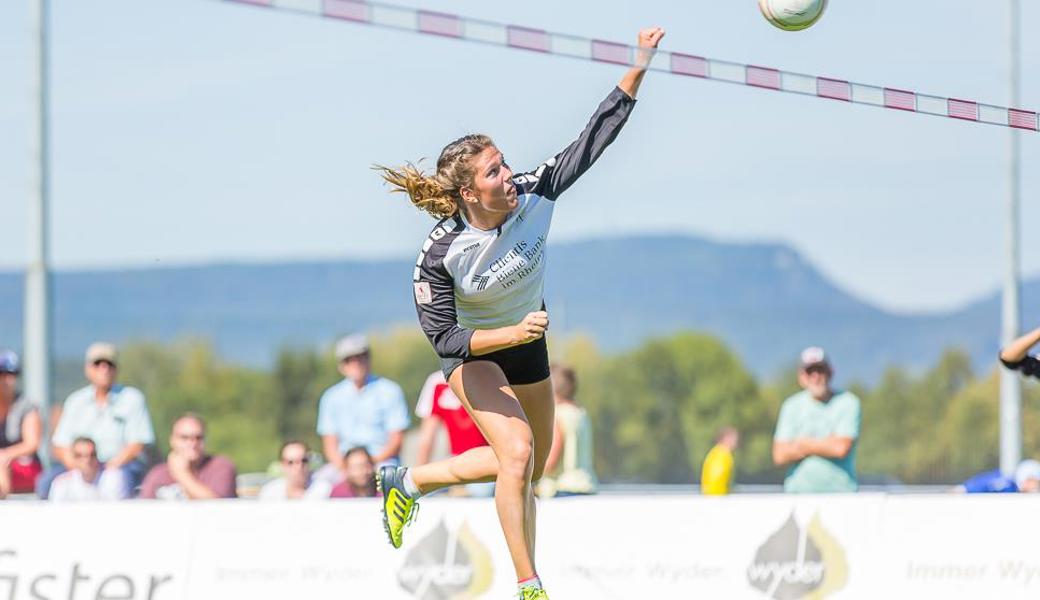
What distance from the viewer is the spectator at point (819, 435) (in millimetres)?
11508

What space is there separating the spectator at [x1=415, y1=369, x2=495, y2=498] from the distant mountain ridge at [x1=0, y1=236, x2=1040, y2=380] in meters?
114

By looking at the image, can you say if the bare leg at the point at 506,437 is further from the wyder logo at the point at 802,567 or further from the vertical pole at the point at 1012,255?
the vertical pole at the point at 1012,255

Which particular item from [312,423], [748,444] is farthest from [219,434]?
[748,444]

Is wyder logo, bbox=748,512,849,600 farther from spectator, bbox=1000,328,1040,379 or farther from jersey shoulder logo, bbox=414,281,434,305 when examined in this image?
jersey shoulder logo, bbox=414,281,434,305

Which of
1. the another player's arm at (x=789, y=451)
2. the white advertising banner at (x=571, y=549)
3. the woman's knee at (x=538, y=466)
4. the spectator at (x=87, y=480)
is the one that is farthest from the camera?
the spectator at (x=87, y=480)

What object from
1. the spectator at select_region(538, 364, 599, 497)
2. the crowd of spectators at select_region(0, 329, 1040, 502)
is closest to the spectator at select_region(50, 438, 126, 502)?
the crowd of spectators at select_region(0, 329, 1040, 502)

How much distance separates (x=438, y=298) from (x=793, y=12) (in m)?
2.26

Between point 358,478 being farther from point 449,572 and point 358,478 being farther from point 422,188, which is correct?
point 422,188

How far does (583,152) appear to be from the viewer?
852cm

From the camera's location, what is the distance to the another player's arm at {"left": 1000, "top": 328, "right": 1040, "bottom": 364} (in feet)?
30.8

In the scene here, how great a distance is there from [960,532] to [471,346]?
11.7ft

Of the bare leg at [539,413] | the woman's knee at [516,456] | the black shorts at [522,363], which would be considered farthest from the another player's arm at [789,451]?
the woman's knee at [516,456]

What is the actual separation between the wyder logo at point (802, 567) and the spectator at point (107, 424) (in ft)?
14.3

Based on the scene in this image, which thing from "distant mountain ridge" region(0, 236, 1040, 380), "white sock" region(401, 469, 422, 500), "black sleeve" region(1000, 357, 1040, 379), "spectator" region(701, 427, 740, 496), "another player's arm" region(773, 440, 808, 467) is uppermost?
"distant mountain ridge" region(0, 236, 1040, 380)
